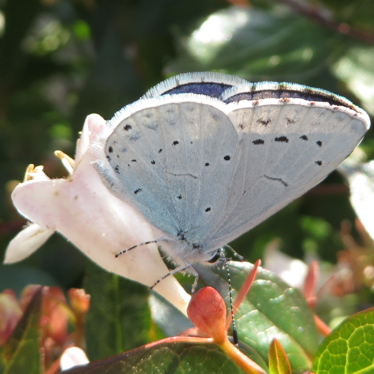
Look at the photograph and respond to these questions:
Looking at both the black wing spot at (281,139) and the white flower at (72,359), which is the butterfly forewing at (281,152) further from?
the white flower at (72,359)

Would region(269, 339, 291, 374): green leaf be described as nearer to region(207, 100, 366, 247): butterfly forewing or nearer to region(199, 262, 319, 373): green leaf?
region(199, 262, 319, 373): green leaf

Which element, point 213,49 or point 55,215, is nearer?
point 55,215

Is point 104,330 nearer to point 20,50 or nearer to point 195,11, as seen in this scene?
point 195,11

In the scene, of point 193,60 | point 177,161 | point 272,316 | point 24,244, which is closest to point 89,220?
point 24,244

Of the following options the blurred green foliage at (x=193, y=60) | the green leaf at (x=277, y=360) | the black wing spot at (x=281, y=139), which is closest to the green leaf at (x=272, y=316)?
the green leaf at (x=277, y=360)

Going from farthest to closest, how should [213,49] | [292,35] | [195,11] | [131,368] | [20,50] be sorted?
[20,50]
[195,11]
[292,35]
[213,49]
[131,368]

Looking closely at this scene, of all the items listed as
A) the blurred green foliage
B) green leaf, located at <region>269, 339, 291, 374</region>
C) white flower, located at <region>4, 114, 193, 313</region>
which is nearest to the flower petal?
white flower, located at <region>4, 114, 193, 313</region>

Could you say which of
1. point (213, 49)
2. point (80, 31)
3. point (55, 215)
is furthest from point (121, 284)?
point (80, 31)
